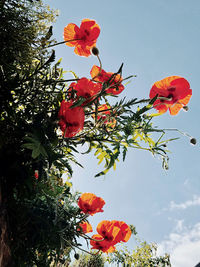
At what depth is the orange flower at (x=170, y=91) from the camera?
1.08 meters

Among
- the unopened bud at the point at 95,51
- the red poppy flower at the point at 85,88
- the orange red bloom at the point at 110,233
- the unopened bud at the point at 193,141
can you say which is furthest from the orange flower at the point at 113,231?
the unopened bud at the point at 95,51

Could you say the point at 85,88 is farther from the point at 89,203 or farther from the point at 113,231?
the point at 113,231

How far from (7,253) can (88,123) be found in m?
0.60

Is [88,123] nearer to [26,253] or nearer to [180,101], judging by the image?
[180,101]

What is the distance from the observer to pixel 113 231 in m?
1.39

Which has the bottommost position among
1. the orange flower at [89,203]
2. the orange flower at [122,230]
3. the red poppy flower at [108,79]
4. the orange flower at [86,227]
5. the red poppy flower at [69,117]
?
the orange flower at [86,227]

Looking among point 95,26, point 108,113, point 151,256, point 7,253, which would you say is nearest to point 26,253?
point 7,253

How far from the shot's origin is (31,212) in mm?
1114

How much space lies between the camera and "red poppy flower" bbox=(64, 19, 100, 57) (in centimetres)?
116

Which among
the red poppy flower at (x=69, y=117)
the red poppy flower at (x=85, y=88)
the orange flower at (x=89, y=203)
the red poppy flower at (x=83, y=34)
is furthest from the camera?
the orange flower at (x=89, y=203)

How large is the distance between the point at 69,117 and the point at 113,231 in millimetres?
802

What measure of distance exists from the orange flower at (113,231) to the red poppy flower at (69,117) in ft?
2.36

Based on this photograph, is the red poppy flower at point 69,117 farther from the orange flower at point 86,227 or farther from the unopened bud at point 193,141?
the orange flower at point 86,227

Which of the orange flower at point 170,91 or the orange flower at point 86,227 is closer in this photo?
the orange flower at point 170,91
